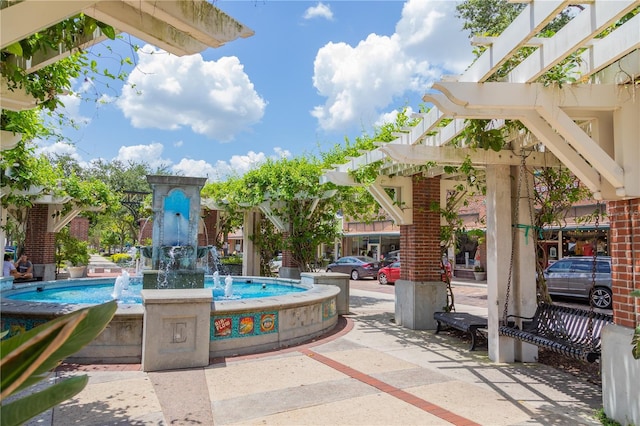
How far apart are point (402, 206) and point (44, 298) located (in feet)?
27.8

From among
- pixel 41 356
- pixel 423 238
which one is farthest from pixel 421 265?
pixel 41 356

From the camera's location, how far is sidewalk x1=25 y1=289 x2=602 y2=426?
418cm

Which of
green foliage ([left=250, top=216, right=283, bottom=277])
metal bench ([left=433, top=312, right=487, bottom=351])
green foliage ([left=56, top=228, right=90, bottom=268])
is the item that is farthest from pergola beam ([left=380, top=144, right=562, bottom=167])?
green foliage ([left=56, top=228, right=90, bottom=268])

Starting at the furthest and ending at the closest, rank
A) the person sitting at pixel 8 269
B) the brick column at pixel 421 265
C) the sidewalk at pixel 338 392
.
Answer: the person sitting at pixel 8 269, the brick column at pixel 421 265, the sidewalk at pixel 338 392

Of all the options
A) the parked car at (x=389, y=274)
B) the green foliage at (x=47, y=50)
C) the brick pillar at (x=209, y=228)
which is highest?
the green foliage at (x=47, y=50)

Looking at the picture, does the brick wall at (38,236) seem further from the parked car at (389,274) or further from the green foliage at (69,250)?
the parked car at (389,274)

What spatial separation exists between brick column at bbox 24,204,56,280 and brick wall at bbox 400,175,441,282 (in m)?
14.6

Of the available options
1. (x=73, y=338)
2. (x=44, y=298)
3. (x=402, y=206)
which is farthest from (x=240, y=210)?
(x=73, y=338)

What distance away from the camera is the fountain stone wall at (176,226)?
403 inches

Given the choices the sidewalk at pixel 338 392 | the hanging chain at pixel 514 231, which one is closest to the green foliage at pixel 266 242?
the sidewalk at pixel 338 392

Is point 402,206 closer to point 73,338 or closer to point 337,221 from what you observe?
point 337,221

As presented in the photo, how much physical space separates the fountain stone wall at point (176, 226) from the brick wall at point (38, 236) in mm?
9057

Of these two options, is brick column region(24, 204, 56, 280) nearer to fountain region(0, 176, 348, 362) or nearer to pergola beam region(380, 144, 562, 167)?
fountain region(0, 176, 348, 362)

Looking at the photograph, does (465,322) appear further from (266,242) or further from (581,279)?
(266,242)
